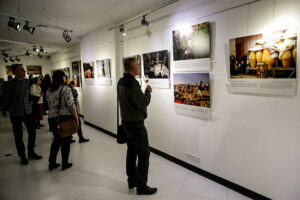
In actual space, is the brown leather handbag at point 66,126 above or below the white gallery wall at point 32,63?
below

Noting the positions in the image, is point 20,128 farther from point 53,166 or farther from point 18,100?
point 53,166

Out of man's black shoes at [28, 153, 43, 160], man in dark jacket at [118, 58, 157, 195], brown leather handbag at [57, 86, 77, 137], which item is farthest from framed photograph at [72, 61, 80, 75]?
man in dark jacket at [118, 58, 157, 195]

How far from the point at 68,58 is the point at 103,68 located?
4369 millimetres

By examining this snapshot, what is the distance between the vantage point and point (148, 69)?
3.62 meters

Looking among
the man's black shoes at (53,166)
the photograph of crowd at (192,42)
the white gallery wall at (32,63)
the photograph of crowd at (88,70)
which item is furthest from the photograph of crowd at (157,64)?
the white gallery wall at (32,63)

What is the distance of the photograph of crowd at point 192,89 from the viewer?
2.65 metres

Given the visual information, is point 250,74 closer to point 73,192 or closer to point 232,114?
point 232,114

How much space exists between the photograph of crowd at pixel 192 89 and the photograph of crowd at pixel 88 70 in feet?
11.4

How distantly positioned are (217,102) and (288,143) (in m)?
0.96

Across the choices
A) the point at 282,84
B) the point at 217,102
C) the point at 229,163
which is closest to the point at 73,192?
the point at 229,163

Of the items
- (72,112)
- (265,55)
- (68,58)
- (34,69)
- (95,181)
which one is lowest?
(95,181)

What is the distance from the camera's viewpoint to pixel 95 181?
276 cm

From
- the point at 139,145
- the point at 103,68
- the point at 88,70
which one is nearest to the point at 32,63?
the point at 88,70

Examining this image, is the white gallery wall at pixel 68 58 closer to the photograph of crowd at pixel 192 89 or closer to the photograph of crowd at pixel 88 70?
the photograph of crowd at pixel 88 70
